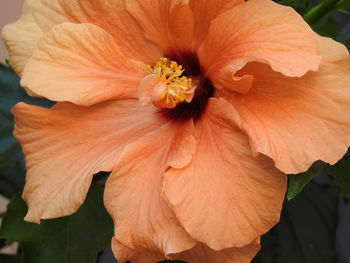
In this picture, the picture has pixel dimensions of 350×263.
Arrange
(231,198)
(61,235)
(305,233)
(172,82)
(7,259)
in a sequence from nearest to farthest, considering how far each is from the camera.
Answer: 1. (231,198)
2. (172,82)
3. (61,235)
4. (305,233)
5. (7,259)

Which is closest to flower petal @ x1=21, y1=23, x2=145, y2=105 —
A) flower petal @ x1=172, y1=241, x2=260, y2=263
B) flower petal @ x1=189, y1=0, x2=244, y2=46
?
flower petal @ x1=189, y1=0, x2=244, y2=46

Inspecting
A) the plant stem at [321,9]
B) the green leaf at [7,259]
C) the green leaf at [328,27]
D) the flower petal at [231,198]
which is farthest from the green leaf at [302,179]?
the green leaf at [7,259]

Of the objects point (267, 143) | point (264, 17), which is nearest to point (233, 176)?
point (267, 143)

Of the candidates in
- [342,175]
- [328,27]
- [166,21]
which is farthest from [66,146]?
[328,27]

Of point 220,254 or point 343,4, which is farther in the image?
point 343,4

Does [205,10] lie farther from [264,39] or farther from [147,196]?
[147,196]

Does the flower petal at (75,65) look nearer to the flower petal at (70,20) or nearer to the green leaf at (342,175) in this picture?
the flower petal at (70,20)
